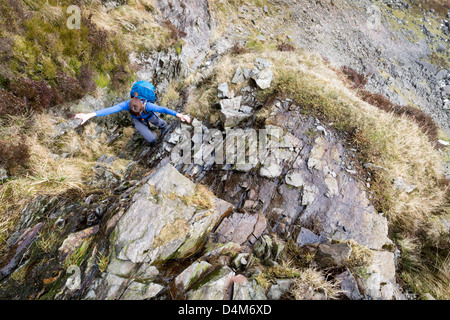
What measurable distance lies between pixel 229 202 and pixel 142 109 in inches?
163

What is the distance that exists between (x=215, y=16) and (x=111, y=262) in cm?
1807

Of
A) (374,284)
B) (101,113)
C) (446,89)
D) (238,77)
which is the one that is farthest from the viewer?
(446,89)

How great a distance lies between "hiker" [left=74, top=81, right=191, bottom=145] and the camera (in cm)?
564

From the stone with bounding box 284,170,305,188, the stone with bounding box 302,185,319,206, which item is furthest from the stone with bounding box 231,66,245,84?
the stone with bounding box 302,185,319,206

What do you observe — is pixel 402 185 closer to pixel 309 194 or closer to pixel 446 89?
pixel 309 194

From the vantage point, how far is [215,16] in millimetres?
15039

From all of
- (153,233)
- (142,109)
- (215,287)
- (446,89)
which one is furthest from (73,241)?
(446,89)

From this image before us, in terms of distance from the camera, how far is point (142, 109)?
19.8 ft

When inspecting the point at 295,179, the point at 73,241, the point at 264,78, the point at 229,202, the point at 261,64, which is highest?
the point at 261,64

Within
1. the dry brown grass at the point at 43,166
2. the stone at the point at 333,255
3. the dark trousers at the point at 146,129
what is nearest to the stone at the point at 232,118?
the dark trousers at the point at 146,129

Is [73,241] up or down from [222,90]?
down

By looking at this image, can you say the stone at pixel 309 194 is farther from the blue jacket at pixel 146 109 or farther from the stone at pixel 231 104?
the blue jacket at pixel 146 109
